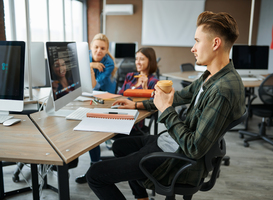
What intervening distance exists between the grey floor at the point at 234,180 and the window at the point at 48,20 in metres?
2.49

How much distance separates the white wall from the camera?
6.91 metres

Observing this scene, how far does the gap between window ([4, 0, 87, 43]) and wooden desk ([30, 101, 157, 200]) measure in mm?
2816

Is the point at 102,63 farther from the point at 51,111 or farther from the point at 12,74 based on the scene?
the point at 12,74

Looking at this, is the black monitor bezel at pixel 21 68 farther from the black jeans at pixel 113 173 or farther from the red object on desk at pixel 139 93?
the red object on desk at pixel 139 93

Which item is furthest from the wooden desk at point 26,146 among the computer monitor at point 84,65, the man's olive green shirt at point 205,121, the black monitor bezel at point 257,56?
the black monitor bezel at point 257,56

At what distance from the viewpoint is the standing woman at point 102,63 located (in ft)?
8.62

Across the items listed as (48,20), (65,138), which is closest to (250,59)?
(65,138)

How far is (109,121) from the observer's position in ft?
4.73

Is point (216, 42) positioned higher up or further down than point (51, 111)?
higher up

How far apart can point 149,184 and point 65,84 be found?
32.9 inches

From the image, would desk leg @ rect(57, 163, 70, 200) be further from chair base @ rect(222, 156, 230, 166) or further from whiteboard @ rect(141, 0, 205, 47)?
whiteboard @ rect(141, 0, 205, 47)

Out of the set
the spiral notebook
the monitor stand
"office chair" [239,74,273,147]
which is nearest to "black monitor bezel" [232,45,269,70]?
"office chair" [239,74,273,147]

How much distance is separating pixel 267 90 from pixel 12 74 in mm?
2592

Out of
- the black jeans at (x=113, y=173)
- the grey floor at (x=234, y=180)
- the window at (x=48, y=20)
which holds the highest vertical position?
the window at (x=48, y=20)
